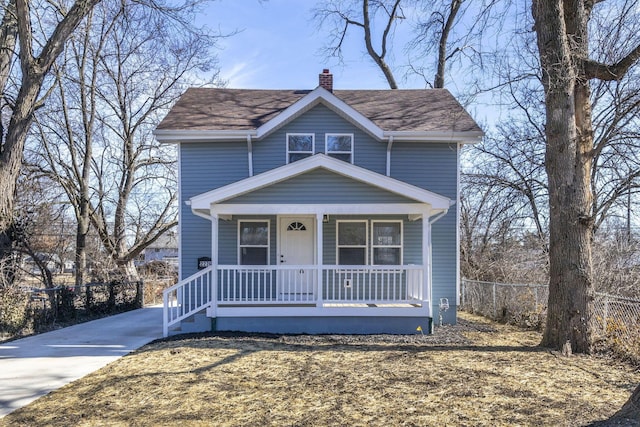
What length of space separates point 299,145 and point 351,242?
2898 millimetres

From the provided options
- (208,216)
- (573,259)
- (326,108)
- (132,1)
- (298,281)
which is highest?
(132,1)

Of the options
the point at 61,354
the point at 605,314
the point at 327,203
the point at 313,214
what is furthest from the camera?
the point at 313,214

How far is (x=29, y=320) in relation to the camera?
9906 mm

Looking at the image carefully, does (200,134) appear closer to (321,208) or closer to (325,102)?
(325,102)

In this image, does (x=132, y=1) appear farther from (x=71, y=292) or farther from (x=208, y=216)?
(x=71, y=292)

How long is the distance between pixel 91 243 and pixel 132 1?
10598mm

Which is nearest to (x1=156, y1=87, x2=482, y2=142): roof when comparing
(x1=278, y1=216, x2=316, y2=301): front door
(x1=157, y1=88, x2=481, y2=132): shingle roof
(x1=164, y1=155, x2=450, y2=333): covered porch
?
(x1=157, y1=88, x2=481, y2=132): shingle roof

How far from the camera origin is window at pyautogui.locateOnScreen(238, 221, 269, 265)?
36.9 feet

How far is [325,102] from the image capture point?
11.6 meters

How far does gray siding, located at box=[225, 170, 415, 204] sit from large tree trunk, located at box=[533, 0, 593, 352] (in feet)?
9.61

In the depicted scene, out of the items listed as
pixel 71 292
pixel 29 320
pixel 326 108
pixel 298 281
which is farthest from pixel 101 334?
pixel 326 108

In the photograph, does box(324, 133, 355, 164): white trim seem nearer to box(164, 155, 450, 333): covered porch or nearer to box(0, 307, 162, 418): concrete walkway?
box(164, 155, 450, 333): covered porch

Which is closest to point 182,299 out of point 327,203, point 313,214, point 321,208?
point 313,214

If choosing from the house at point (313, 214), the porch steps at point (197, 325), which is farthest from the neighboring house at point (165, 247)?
the porch steps at point (197, 325)
